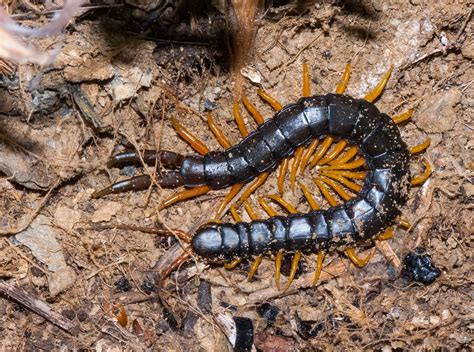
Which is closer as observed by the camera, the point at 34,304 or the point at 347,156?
the point at 34,304

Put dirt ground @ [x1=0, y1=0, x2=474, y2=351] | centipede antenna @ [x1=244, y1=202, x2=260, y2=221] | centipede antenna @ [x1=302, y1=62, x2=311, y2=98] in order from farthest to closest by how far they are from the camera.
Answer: centipede antenna @ [x1=244, y1=202, x2=260, y2=221] < centipede antenna @ [x1=302, y1=62, x2=311, y2=98] < dirt ground @ [x1=0, y1=0, x2=474, y2=351]

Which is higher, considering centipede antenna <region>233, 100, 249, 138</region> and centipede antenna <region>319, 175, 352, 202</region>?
centipede antenna <region>233, 100, 249, 138</region>

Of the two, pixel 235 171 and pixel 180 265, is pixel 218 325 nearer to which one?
pixel 180 265

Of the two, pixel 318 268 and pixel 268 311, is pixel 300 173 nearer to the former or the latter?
pixel 318 268

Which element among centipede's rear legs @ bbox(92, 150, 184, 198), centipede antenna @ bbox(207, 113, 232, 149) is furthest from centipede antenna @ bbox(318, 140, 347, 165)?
centipede's rear legs @ bbox(92, 150, 184, 198)

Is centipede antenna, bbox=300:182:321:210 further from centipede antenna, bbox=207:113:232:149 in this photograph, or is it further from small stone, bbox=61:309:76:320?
small stone, bbox=61:309:76:320

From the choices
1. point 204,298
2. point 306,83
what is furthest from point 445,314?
point 306,83

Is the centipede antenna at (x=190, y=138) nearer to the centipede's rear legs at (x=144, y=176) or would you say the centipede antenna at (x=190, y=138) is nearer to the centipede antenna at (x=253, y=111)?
the centipede's rear legs at (x=144, y=176)
